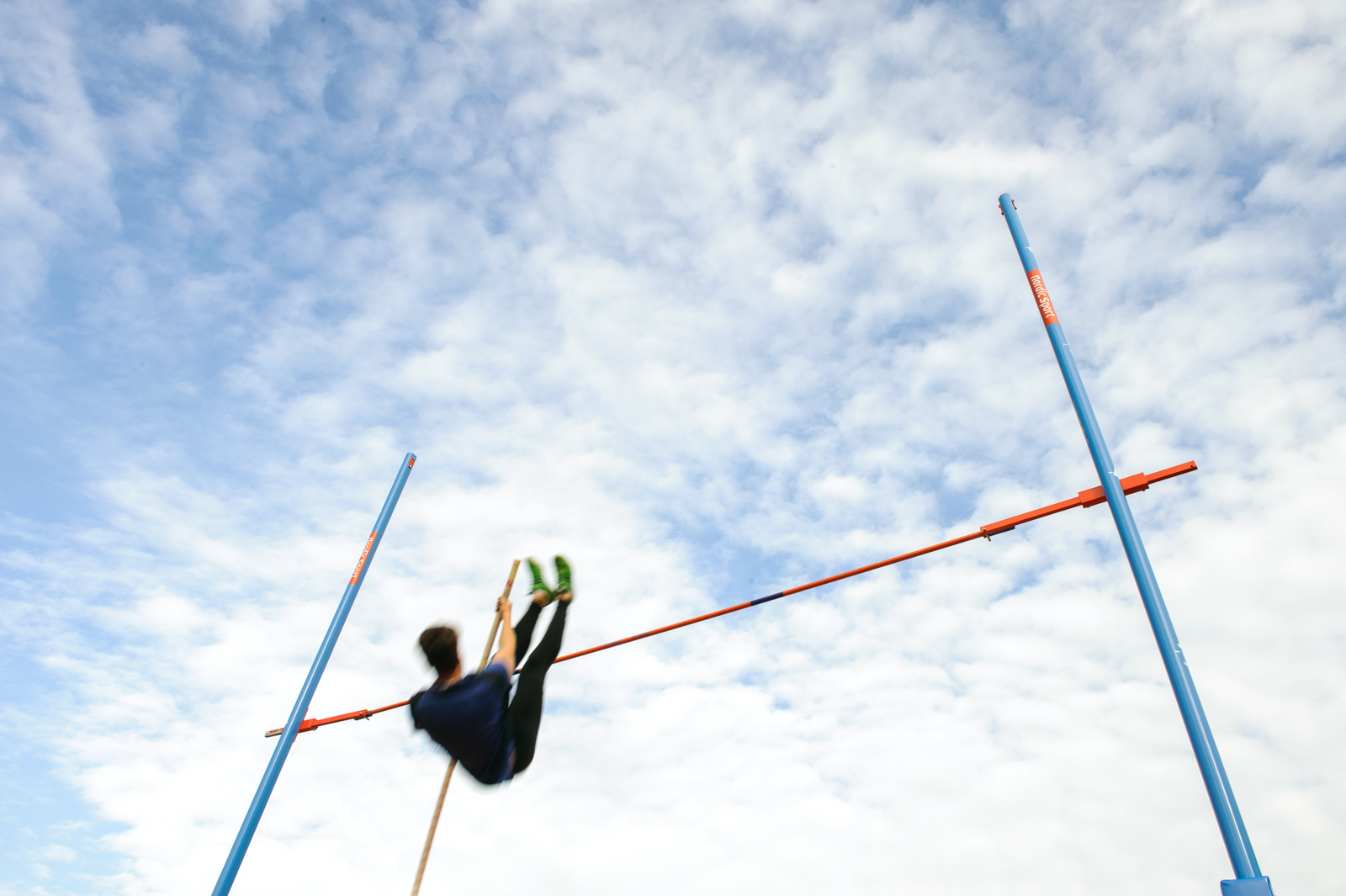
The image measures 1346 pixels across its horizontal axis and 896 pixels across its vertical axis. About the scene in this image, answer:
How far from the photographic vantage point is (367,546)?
921 centimetres

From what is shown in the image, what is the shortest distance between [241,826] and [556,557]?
4.88 meters

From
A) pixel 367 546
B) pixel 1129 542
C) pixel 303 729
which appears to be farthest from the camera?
pixel 367 546

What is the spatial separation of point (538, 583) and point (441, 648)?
1162 mm

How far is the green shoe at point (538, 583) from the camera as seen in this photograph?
15.5ft

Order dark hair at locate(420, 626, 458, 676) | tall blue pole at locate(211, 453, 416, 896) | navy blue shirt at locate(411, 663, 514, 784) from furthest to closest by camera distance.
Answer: tall blue pole at locate(211, 453, 416, 896) → dark hair at locate(420, 626, 458, 676) → navy blue shirt at locate(411, 663, 514, 784)

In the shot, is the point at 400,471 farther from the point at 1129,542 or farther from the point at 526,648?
the point at 1129,542

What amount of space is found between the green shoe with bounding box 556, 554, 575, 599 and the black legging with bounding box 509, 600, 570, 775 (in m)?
0.23

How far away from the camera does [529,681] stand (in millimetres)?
4219

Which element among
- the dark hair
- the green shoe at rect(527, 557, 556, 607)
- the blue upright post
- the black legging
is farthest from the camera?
the green shoe at rect(527, 557, 556, 607)

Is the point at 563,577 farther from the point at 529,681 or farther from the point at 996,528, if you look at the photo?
the point at 996,528

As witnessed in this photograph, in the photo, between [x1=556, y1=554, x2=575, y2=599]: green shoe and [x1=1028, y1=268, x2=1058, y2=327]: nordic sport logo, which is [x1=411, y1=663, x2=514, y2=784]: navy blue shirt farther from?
[x1=1028, y1=268, x2=1058, y2=327]: nordic sport logo

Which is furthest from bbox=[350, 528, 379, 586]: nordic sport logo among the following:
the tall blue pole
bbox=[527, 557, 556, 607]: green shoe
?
bbox=[527, 557, 556, 607]: green shoe

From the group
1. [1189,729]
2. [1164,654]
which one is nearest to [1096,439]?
[1164,654]

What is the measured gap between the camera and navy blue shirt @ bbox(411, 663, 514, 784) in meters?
3.70
